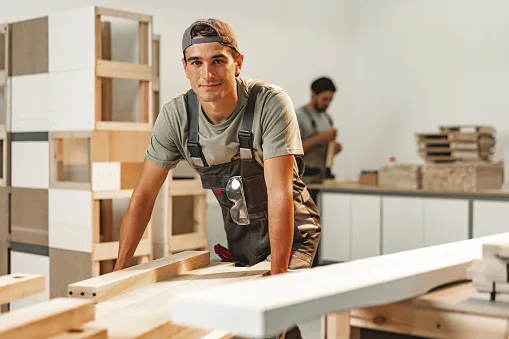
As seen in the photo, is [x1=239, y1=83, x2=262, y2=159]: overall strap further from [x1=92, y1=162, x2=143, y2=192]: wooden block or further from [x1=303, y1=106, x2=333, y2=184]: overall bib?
[x1=303, y1=106, x2=333, y2=184]: overall bib

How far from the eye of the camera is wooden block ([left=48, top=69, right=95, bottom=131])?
15.4 feet

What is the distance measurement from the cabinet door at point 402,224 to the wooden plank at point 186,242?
2.55 metres

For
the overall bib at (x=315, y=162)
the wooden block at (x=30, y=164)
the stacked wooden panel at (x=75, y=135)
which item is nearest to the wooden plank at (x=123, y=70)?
the stacked wooden panel at (x=75, y=135)

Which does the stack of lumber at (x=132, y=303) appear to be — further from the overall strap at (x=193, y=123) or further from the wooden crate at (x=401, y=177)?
the wooden crate at (x=401, y=177)

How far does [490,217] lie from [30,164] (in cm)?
399

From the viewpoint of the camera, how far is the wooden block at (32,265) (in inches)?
197

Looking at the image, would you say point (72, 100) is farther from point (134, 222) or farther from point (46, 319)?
point (46, 319)

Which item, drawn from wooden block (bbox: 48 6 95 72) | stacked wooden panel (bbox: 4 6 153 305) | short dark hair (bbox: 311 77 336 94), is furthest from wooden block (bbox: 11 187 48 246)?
short dark hair (bbox: 311 77 336 94)

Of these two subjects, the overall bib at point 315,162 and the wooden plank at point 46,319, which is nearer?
the wooden plank at point 46,319

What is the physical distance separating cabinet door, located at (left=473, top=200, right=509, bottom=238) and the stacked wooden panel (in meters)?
3.22

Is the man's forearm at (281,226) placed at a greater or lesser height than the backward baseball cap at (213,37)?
lesser

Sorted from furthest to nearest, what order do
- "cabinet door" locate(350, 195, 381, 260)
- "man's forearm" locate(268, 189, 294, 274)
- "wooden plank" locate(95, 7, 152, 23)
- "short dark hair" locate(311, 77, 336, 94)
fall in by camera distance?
"cabinet door" locate(350, 195, 381, 260)
"short dark hair" locate(311, 77, 336, 94)
"wooden plank" locate(95, 7, 152, 23)
"man's forearm" locate(268, 189, 294, 274)

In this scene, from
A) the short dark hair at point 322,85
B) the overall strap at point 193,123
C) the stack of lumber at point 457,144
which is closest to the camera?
the overall strap at point 193,123

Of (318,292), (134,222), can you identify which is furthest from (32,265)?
(318,292)
